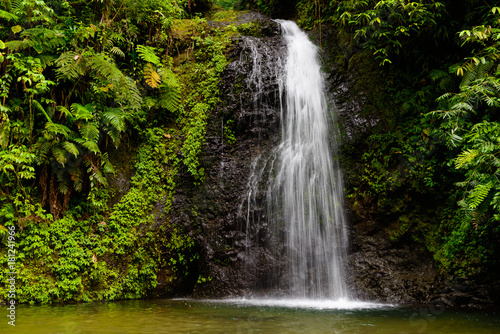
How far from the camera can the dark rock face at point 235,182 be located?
20.2 feet

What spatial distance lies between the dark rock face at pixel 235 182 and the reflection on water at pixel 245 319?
38.6 inches

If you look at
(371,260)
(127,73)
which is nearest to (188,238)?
(371,260)

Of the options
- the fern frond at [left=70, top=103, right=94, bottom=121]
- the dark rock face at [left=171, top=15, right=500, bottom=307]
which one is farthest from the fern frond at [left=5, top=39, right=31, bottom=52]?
the dark rock face at [left=171, top=15, right=500, bottom=307]

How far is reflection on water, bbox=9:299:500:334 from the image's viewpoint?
11.6ft

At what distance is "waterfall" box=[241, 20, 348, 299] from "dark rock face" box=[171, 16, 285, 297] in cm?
30

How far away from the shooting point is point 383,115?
22.9 ft

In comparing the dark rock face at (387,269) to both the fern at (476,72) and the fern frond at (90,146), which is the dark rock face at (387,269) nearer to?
the fern at (476,72)

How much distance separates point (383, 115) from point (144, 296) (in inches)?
243

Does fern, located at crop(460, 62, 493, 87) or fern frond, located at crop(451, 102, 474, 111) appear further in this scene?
fern, located at crop(460, 62, 493, 87)

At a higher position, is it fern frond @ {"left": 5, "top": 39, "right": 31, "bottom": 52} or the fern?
fern frond @ {"left": 5, "top": 39, "right": 31, "bottom": 52}

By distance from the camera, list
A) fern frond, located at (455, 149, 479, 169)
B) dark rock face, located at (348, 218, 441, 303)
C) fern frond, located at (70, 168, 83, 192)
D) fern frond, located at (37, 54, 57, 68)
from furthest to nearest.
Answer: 1. fern frond, located at (37, 54, 57, 68)
2. fern frond, located at (70, 168, 83, 192)
3. dark rock face, located at (348, 218, 441, 303)
4. fern frond, located at (455, 149, 479, 169)

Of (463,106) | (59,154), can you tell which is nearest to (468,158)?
(463,106)

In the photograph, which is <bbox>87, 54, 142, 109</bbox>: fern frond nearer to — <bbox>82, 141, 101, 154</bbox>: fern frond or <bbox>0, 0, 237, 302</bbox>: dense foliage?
<bbox>0, 0, 237, 302</bbox>: dense foliage

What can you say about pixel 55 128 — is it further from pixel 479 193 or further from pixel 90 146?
pixel 479 193
